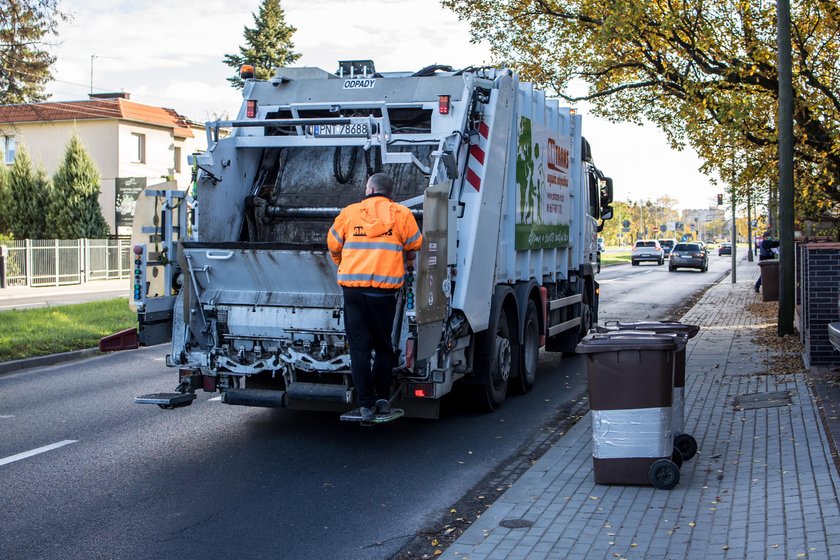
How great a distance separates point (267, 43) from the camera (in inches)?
2074

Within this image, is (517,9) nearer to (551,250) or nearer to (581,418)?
(551,250)

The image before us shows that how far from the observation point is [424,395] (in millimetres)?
7434

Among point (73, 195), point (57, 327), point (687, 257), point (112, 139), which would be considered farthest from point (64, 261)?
point (687, 257)

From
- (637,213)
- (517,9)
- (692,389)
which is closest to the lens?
(692,389)

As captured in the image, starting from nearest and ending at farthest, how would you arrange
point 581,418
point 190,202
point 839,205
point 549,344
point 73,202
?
point 190,202
point 581,418
point 549,344
point 839,205
point 73,202

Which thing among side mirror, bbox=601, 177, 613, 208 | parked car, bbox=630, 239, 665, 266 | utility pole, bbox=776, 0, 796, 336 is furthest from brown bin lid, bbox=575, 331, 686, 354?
parked car, bbox=630, 239, 665, 266

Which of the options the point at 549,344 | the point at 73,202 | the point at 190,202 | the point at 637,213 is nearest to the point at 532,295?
the point at 549,344

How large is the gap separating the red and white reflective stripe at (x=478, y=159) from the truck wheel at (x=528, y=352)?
1.93 m

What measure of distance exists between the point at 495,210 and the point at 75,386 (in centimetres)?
532

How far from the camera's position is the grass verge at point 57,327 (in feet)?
43.7

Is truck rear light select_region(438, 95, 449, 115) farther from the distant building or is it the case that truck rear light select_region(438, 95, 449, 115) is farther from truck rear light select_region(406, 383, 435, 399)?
the distant building

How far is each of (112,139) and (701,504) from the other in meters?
43.7

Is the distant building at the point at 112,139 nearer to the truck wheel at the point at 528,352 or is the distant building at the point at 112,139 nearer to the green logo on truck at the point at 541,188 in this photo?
the green logo on truck at the point at 541,188

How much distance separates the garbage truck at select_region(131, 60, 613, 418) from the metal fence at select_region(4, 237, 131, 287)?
24.8 meters
